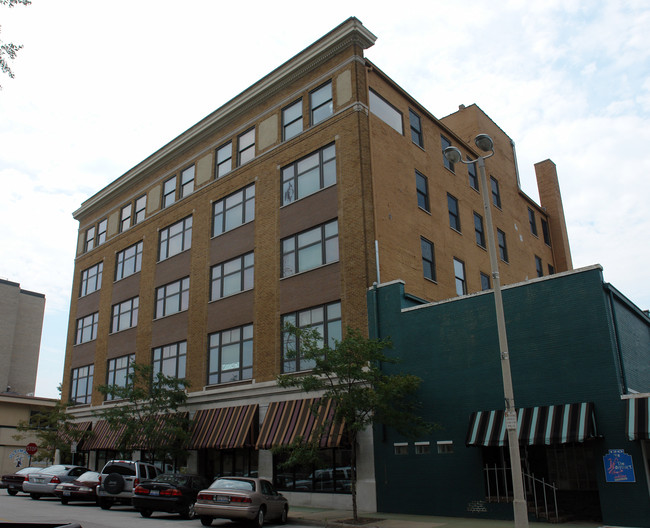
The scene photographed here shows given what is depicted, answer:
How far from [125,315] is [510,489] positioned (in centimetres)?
2596

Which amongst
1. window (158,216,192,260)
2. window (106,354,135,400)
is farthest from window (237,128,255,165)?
window (106,354,135,400)

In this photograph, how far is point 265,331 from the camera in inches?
1043

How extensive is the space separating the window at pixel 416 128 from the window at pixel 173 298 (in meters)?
13.9

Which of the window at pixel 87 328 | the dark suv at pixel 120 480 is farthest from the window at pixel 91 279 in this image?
the dark suv at pixel 120 480

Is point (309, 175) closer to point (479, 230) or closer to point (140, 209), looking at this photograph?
point (479, 230)

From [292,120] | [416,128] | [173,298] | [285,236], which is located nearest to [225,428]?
[285,236]

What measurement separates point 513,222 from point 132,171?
24198 mm


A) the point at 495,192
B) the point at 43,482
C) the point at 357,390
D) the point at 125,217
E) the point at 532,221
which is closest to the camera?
the point at 357,390

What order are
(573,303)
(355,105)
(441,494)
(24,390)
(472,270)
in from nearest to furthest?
(573,303) < (441,494) < (355,105) < (472,270) < (24,390)

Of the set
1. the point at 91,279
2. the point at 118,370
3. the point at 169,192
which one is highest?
the point at 169,192

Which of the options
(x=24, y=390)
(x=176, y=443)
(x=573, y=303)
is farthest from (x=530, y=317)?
(x=24, y=390)

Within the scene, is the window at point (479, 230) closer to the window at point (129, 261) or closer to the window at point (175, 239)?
the window at point (175, 239)

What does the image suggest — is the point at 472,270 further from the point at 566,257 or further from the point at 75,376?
the point at 75,376

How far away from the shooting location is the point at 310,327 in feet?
80.5
